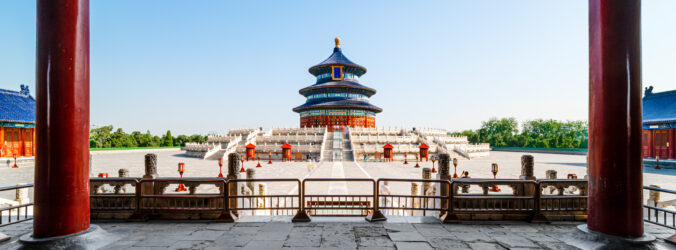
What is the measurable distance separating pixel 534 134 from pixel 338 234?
7833 cm

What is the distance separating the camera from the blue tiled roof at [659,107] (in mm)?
26000

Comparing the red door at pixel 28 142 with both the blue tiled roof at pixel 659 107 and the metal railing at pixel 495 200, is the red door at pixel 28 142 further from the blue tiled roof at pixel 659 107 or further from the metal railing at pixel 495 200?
the blue tiled roof at pixel 659 107

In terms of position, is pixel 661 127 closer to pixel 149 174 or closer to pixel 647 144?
pixel 647 144

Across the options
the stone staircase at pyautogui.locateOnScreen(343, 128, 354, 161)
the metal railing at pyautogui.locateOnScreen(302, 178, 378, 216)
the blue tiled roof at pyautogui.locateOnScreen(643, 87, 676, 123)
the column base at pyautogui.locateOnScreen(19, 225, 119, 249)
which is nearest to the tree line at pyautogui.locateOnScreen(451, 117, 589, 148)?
the blue tiled roof at pyautogui.locateOnScreen(643, 87, 676, 123)

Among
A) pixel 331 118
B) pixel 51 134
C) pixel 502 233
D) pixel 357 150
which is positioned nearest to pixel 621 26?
pixel 502 233

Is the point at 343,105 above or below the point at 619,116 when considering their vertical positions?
above

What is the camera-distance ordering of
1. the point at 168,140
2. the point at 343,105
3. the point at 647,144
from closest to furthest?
the point at 647,144, the point at 343,105, the point at 168,140

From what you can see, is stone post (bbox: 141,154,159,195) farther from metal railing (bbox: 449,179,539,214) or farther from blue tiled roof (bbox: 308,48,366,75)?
blue tiled roof (bbox: 308,48,366,75)

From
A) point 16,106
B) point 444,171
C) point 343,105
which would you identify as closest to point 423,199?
point 444,171

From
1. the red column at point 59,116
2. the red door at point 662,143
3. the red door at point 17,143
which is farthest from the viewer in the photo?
the red door at point 17,143

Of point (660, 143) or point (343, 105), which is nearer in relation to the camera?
point (660, 143)

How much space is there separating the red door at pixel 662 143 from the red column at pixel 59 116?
1466 inches

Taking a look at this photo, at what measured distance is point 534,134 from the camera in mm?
69750

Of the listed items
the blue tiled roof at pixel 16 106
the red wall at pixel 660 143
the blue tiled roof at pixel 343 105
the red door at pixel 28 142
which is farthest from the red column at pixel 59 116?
the blue tiled roof at pixel 343 105
